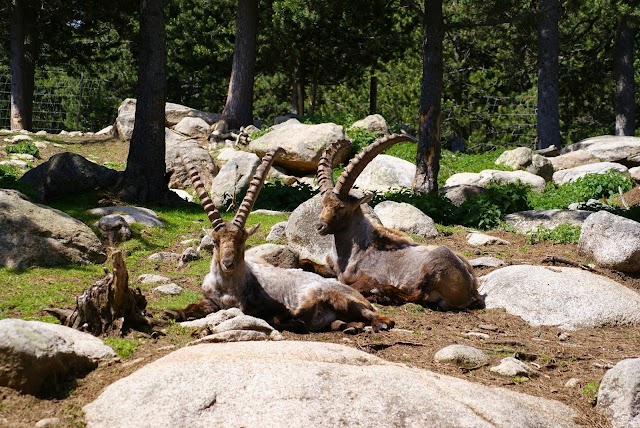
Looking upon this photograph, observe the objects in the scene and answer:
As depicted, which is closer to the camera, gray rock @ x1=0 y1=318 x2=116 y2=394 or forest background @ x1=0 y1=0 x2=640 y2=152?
gray rock @ x1=0 y1=318 x2=116 y2=394

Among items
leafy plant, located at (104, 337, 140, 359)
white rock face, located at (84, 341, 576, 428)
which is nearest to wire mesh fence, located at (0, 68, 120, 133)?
leafy plant, located at (104, 337, 140, 359)

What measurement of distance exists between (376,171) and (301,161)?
6.45 feet

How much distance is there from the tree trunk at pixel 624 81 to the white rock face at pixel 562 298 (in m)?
21.0

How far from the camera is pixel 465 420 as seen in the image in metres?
5.85

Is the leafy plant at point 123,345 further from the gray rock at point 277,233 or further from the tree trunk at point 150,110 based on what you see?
the tree trunk at point 150,110

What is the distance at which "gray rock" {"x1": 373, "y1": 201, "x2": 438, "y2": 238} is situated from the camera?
47.3 feet

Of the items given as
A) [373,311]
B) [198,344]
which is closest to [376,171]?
[373,311]

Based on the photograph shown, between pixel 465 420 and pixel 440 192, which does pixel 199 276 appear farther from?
pixel 440 192

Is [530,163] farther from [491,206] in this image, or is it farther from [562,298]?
[562,298]

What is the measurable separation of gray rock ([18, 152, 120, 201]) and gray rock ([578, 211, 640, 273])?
921 centimetres

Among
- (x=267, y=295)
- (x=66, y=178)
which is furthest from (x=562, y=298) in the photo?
(x=66, y=178)

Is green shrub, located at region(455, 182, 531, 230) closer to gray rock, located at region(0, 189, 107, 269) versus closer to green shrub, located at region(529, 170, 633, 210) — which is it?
green shrub, located at region(529, 170, 633, 210)

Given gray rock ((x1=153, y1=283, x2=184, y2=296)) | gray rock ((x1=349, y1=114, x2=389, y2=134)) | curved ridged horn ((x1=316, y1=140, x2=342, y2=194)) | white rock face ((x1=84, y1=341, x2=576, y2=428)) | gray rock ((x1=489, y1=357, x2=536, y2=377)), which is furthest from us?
gray rock ((x1=349, y1=114, x2=389, y2=134))

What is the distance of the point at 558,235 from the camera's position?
1436 centimetres
